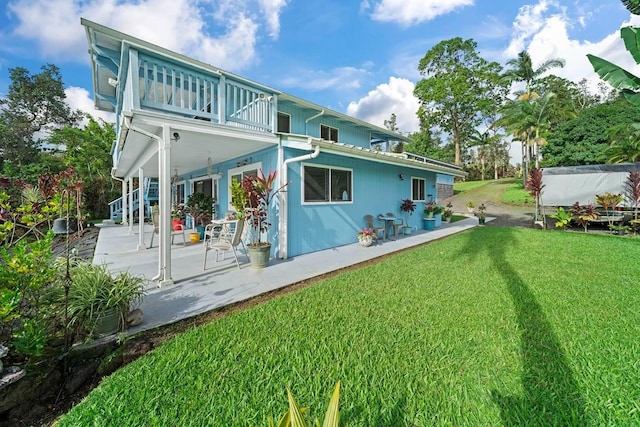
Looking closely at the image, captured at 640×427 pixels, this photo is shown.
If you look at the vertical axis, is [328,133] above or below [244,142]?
above

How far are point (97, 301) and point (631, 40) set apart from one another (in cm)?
1046

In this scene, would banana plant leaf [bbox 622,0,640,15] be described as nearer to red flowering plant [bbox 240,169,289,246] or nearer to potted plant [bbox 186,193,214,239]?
red flowering plant [bbox 240,169,289,246]

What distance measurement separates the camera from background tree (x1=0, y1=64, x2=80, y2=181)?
21062 millimetres

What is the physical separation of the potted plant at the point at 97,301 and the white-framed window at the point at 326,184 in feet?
15.1

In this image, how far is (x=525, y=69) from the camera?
2388cm

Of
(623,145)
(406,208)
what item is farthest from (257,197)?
Result: (623,145)

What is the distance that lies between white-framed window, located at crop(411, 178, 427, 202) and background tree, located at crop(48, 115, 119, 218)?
66.8 feet

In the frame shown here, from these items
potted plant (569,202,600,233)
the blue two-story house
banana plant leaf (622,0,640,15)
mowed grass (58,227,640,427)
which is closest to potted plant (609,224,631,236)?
potted plant (569,202,600,233)

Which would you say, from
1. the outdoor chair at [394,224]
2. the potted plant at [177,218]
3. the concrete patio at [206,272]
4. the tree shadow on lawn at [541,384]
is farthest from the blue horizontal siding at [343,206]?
the tree shadow on lawn at [541,384]

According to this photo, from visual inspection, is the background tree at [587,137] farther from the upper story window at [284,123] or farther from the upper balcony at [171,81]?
the upper balcony at [171,81]

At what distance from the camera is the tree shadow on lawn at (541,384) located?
1.92 meters

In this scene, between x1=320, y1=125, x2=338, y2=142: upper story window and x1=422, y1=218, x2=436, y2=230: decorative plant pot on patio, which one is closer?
x1=320, y1=125, x2=338, y2=142: upper story window

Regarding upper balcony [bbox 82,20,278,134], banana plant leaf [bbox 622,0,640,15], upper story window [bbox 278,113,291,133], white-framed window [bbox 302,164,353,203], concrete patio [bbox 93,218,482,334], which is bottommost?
concrete patio [bbox 93,218,482,334]

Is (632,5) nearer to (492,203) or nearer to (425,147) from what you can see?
(492,203)
